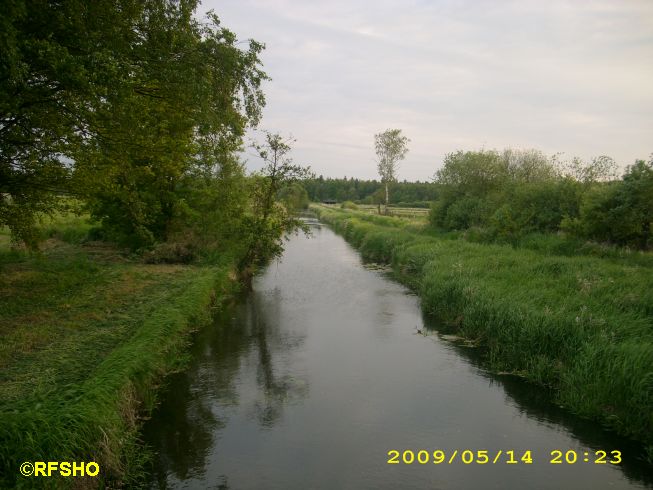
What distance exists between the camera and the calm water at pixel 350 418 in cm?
712

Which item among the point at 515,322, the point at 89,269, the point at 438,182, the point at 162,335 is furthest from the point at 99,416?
the point at 438,182

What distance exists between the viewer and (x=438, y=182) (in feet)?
111

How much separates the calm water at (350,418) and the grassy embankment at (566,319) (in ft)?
1.77

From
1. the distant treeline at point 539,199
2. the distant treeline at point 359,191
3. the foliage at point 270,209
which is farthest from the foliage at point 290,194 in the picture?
the distant treeline at point 359,191

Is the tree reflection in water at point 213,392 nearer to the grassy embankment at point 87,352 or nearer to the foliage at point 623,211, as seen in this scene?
the grassy embankment at point 87,352

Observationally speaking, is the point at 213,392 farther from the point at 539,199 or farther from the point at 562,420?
the point at 539,199

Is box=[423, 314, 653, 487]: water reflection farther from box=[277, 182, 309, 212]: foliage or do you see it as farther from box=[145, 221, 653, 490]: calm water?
box=[277, 182, 309, 212]: foliage

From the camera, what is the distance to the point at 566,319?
1057cm

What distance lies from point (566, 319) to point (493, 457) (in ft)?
14.6

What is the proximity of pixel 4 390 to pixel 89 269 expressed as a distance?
1011 cm

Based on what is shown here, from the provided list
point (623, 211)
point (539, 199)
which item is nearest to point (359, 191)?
point (539, 199)

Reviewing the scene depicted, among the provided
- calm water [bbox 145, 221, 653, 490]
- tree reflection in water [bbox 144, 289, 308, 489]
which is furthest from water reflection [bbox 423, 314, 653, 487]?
tree reflection in water [bbox 144, 289, 308, 489]

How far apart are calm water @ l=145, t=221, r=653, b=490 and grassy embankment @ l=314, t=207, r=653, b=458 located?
540 millimetres

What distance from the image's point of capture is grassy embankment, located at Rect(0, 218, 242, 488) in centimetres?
595
